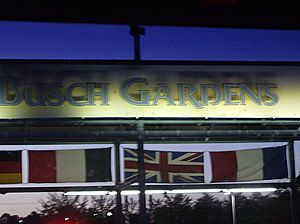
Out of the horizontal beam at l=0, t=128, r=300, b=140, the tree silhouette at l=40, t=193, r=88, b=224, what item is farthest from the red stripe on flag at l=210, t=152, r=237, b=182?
the tree silhouette at l=40, t=193, r=88, b=224

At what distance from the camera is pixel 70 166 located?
10.2 metres

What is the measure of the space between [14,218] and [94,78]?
4843mm

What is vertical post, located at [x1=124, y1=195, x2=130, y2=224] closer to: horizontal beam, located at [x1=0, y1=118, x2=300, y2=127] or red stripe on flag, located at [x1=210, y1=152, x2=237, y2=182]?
red stripe on flag, located at [x1=210, y1=152, x2=237, y2=182]

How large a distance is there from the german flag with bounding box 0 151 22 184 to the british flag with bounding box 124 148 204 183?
1668mm

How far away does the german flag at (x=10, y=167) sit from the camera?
10023mm

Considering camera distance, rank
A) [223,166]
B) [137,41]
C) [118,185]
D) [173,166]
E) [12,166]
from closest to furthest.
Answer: [137,41] < [118,185] < [12,166] < [173,166] < [223,166]

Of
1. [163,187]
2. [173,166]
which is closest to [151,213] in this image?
[163,187]

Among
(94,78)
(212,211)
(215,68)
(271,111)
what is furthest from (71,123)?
(212,211)

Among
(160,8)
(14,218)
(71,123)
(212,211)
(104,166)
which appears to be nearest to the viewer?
(160,8)

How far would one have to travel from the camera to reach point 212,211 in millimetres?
13633

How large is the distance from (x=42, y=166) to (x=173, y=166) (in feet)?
6.76

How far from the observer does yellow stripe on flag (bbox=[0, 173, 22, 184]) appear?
10.1 metres

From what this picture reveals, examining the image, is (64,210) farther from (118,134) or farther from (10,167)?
(118,134)

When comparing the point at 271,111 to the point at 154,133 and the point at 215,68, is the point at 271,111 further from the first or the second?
the point at 154,133
